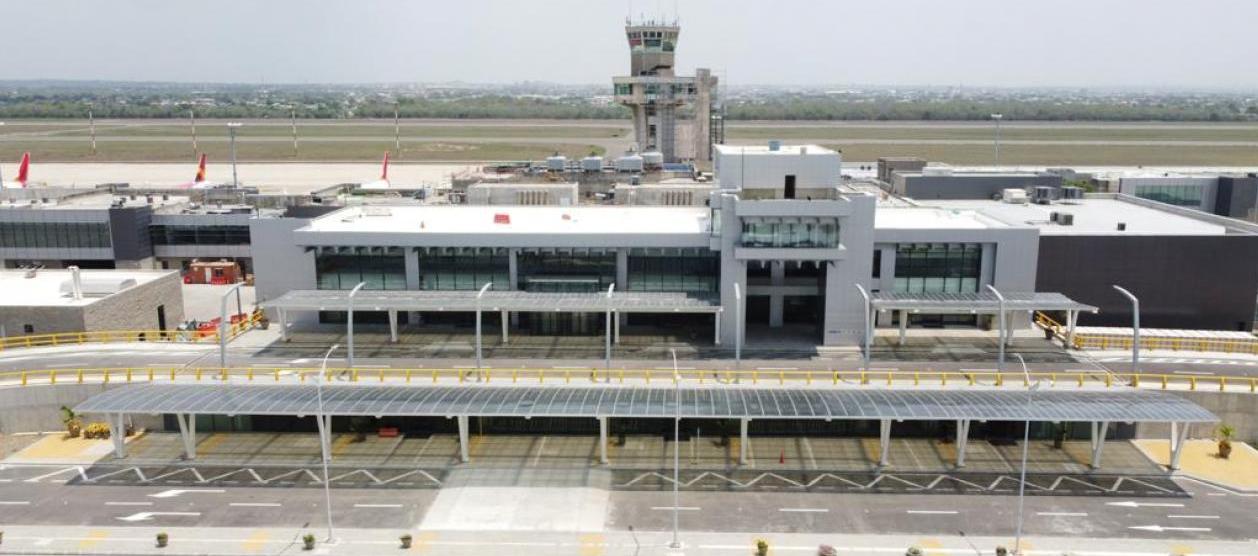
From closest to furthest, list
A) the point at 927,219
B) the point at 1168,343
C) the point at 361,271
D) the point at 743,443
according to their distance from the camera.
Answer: the point at 743,443 < the point at 1168,343 < the point at 361,271 < the point at 927,219

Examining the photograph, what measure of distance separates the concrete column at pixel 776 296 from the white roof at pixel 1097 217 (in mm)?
18366

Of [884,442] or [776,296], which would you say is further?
[776,296]

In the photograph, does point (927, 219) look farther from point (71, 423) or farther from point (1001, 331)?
point (71, 423)

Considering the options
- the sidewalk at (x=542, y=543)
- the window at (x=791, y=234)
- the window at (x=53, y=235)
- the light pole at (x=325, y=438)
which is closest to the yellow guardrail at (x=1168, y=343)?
the window at (x=791, y=234)

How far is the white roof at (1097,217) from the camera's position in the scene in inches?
2677

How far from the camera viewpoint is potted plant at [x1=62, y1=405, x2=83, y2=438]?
4881 centimetres

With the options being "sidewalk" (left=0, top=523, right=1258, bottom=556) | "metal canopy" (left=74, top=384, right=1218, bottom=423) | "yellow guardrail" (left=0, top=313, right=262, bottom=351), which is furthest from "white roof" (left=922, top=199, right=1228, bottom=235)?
"yellow guardrail" (left=0, top=313, right=262, bottom=351)

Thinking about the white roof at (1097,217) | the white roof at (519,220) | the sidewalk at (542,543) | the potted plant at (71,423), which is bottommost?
the sidewalk at (542,543)

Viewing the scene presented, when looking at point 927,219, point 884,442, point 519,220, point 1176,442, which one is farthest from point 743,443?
point 519,220

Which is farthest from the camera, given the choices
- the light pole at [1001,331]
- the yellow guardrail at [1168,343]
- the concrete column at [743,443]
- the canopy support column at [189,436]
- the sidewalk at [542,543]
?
the yellow guardrail at [1168,343]

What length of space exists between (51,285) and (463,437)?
128 ft

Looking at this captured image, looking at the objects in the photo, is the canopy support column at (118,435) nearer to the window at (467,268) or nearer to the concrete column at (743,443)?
the window at (467,268)

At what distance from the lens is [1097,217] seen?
75375 mm

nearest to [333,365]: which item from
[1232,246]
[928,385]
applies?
[928,385]
